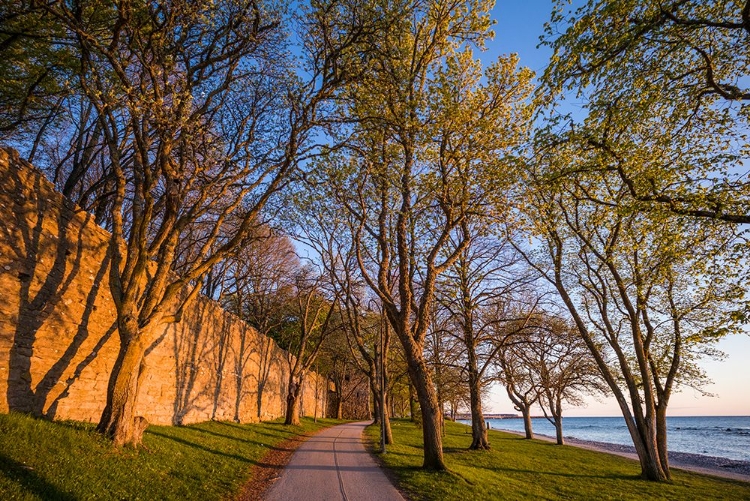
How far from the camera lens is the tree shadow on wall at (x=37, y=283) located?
7.78 meters

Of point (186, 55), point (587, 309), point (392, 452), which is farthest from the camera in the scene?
point (587, 309)

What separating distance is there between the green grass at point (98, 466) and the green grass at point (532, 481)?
4.37m

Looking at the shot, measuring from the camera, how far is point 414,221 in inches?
505

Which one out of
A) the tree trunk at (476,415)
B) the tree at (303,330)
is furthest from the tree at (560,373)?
the tree at (303,330)

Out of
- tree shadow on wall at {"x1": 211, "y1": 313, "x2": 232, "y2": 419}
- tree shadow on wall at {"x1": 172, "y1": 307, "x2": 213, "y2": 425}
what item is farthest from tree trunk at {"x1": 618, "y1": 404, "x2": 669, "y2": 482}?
tree shadow on wall at {"x1": 211, "y1": 313, "x2": 232, "y2": 419}

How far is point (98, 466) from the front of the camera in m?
6.60

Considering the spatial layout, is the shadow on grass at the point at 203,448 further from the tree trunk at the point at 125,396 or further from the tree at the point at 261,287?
the tree at the point at 261,287

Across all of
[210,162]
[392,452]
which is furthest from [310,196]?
[392,452]

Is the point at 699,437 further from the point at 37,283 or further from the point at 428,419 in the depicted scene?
the point at 37,283

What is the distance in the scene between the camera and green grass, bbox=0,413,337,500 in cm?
538

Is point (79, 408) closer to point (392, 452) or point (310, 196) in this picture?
point (310, 196)

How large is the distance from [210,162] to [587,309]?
704 inches

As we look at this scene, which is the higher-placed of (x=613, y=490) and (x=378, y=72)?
(x=378, y=72)

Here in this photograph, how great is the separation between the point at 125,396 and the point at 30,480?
325 cm
